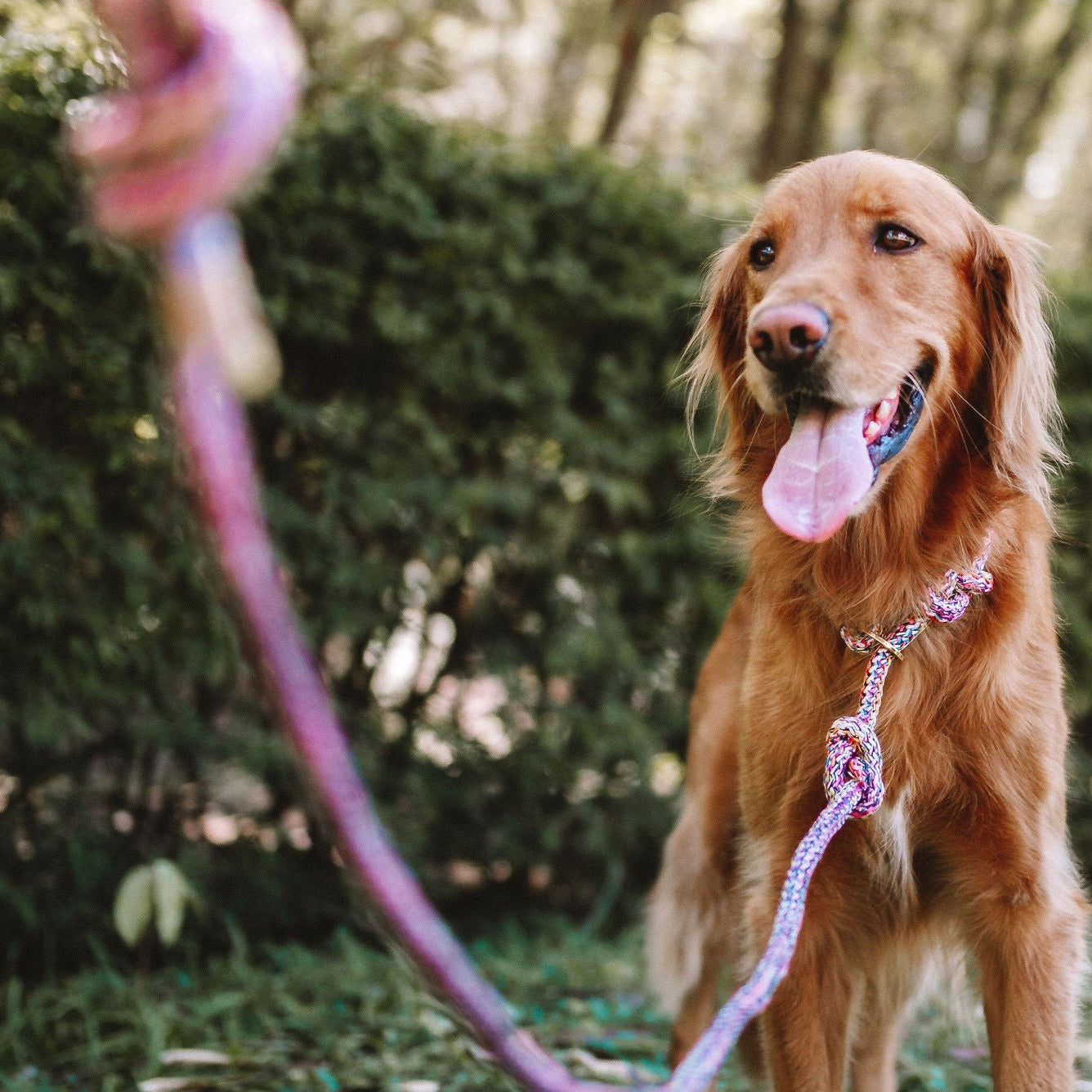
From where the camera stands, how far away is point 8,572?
3547mm

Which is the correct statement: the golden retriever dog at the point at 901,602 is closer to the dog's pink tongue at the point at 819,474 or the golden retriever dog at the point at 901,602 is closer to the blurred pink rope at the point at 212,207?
the dog's pink tongue at the point at 819,474

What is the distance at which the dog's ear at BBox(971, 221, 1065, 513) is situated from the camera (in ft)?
7.52

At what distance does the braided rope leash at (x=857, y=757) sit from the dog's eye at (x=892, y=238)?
64cm

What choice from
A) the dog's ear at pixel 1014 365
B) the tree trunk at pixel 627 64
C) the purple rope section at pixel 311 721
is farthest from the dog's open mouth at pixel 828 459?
the tree trunk at pixel 627 64

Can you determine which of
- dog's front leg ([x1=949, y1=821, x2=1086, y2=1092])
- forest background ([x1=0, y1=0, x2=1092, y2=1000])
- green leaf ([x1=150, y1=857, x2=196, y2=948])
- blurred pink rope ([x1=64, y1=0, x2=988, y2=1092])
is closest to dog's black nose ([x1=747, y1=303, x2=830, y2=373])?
dog's front leg ([x1=949, y1=821, x2=1086, y2=1092])

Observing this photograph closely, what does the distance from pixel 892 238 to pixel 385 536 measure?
2475 millimetres

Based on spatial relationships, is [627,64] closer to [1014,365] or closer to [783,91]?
[783,91]

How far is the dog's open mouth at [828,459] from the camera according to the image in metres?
2.02

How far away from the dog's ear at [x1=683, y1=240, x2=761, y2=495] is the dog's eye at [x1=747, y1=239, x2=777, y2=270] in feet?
0.41

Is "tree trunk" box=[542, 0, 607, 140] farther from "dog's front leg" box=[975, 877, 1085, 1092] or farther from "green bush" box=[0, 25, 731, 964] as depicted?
"dog's front leg" box=[975, 877, 1085, 1092]

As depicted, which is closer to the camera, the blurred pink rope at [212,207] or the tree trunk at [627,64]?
the blurred pink rope at [212,207]

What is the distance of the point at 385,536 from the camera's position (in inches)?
168

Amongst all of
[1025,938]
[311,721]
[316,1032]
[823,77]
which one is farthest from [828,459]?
[823,77]

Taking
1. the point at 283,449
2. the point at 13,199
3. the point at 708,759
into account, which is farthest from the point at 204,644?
the point at 708,759
